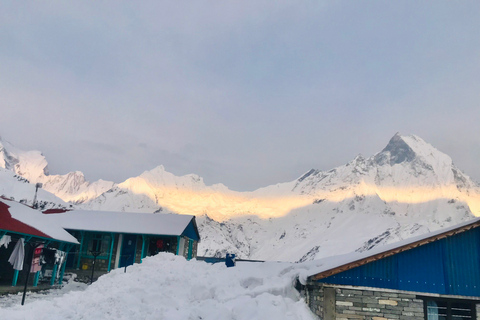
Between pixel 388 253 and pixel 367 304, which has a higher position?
pixel 388 253

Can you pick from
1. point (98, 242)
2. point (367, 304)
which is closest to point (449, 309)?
point (367, 304)

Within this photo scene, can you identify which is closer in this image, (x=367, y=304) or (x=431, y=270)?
(x=367, y=304)

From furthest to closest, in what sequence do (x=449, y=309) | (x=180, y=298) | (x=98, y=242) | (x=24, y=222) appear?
(x=98, y=242) → (x=24, y=222) → (x=180, y=298) → (x=449, y=309)

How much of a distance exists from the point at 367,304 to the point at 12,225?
17413mm

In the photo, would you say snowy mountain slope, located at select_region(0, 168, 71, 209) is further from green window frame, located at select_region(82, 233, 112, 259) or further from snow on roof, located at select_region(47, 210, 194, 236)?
green window frame, located at select_region(82, 233, 112, 259)

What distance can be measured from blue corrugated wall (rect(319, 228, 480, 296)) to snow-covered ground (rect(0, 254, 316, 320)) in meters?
2.30

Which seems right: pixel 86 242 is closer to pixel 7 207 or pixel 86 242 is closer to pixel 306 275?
pixel 7 207

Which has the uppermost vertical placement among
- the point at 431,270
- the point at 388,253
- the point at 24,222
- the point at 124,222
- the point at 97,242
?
the point at 124,222

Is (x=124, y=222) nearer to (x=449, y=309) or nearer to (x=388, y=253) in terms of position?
(x=388, y=253)

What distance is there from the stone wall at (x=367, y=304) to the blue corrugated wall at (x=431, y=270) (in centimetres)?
25

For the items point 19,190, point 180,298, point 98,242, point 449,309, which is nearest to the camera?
point 449,309

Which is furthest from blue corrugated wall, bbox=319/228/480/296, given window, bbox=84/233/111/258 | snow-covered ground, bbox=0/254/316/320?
window, bbox=84/233/111/258

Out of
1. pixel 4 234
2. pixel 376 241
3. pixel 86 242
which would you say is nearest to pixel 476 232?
pixel 4 234

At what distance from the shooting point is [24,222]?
22047 mm
